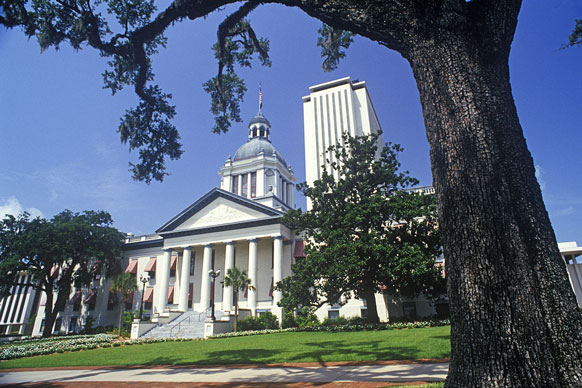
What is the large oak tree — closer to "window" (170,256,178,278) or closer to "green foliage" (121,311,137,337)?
"green foliage" (121,311,137,337)

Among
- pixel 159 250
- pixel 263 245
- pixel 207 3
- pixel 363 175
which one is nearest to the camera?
pixel 207 3

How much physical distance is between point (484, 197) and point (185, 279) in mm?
38526

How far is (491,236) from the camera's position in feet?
9.95

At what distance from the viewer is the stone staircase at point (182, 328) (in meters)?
30.0

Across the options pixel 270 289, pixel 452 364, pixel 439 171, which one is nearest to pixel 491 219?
pixel 439 171

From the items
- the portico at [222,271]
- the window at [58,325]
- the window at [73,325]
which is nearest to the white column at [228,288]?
the portico at [222,271]

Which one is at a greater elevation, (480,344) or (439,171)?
(439,171)

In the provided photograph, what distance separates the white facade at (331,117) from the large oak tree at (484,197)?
46.1 m

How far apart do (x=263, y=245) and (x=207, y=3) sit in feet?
116

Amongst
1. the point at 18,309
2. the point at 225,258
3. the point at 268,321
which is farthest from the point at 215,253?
the point at 18,309

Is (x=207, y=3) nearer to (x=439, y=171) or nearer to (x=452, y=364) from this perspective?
(x=439, y=171)

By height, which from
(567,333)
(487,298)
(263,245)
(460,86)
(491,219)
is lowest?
(567,333)

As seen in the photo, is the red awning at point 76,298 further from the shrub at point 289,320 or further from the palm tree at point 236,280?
the shrub at point 289,320

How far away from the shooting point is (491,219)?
3.08 metres
